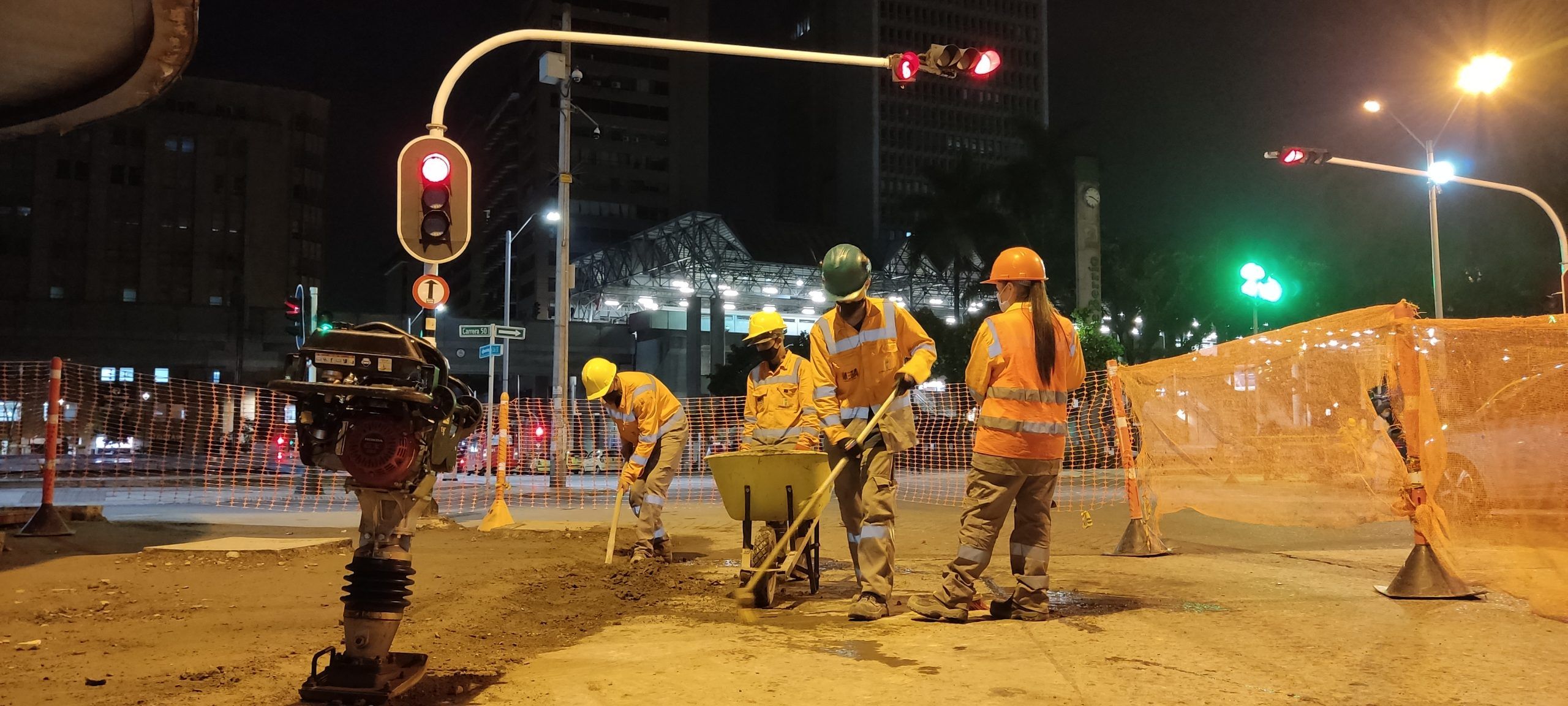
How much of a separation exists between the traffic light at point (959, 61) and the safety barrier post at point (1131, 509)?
11.7ft

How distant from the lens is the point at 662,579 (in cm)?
770

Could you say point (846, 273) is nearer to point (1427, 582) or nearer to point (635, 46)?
point (1427, 582)

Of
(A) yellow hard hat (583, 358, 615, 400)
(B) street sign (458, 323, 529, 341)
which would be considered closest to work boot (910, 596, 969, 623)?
(A) yellow hard hat (583, 358, 615, 400)

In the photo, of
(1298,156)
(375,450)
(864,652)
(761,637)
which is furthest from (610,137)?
(375,450)

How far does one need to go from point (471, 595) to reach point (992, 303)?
3722 centimetres

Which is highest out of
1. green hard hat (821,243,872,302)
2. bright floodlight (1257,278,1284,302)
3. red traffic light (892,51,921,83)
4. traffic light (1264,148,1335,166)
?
traffic light (1264,148,1335,166)

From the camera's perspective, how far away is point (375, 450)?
3.63 meters

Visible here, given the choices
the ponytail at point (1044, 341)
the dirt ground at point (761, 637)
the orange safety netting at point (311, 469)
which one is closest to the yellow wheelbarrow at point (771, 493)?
the dirt ground at point (761, 637)

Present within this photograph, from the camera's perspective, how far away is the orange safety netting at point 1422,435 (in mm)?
5875

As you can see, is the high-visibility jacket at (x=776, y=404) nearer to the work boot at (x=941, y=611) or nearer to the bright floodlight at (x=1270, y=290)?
the work boot at (x=941, y=611)

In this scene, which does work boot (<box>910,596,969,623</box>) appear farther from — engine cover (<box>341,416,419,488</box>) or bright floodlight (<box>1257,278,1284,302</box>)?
bright floodlight (<box>1257,278,1284,302</box>)

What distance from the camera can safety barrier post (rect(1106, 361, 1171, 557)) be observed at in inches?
343

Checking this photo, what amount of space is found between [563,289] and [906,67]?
1002 centimetres

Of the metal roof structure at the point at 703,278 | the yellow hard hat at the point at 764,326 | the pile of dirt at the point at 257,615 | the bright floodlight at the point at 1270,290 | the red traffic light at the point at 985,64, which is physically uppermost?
the metal roof structure at the point at 703,278
